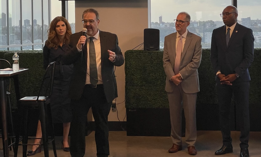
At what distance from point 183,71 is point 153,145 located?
1226 millimetres

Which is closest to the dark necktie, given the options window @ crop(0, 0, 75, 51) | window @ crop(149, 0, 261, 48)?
window @ crop(0, 0, 75, 51)

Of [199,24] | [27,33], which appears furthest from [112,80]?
[27,33]

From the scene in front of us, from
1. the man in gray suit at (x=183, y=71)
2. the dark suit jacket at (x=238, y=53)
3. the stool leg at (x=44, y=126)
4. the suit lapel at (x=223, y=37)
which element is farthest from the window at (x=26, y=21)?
the dark suit jacket at (x=238, y=53)

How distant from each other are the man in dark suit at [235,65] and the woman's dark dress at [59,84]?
6.34 ft

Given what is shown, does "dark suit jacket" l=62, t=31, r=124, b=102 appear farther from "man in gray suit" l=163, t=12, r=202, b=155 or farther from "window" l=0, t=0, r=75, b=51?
"window" l=0, t=0, r=75, b=51

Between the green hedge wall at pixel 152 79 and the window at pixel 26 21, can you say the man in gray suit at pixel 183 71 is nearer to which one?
the green hedge wall at pixel 152 79

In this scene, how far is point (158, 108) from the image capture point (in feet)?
19.6

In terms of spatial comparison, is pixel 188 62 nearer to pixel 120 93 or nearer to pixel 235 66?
pixel 235 66

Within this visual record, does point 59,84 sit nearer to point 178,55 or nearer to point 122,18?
point 178,55

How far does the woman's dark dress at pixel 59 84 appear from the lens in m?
5.07

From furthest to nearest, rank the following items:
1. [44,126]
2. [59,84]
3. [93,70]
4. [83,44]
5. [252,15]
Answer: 1. [252,15]
2. [59,84]
3. [44,126]
4. [93,70]
5. [83,44]

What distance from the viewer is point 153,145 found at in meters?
5.47

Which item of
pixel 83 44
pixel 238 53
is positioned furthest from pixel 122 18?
pixel 83 44

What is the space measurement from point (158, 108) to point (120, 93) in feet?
2.40
